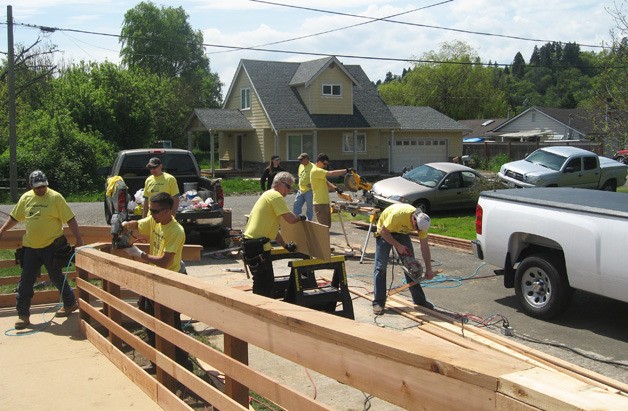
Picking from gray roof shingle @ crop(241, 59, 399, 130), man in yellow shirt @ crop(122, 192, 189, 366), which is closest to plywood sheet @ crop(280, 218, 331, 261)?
man in yellow shirt @ crop(122, 192, 189, 366)

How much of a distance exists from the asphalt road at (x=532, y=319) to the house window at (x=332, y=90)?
24.3m

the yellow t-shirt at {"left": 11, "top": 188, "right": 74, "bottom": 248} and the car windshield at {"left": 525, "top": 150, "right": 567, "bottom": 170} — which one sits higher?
the car windshield at {"left": 525, "top": 150, "right": 567, "bottom": 170}

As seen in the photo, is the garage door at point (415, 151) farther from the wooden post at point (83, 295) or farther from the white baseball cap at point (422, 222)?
the wooden post at point (83, 295)

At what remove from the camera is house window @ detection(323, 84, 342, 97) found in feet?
119

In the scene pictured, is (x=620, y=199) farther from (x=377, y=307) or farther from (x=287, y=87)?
(x=287, y=87)

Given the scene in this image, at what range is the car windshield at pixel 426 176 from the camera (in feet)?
61.9

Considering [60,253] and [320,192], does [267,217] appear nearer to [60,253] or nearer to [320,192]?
[60,253]

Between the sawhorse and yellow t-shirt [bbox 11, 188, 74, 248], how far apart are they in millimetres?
A: 2724

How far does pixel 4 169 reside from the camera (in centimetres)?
2752

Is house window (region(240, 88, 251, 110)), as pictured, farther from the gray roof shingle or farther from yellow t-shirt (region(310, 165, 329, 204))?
yellow t-shirt (region(310, 165, 329, 204))

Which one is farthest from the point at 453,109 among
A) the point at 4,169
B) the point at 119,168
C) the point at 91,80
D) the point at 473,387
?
the point at 473,387

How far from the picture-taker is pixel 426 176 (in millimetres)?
19250

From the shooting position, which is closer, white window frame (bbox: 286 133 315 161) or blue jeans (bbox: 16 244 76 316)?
blue jeans (bbox: 16 244 76 316)

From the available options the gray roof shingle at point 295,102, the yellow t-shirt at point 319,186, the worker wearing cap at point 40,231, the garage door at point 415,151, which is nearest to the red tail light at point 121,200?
the yellow t-shirt at point 319,186
